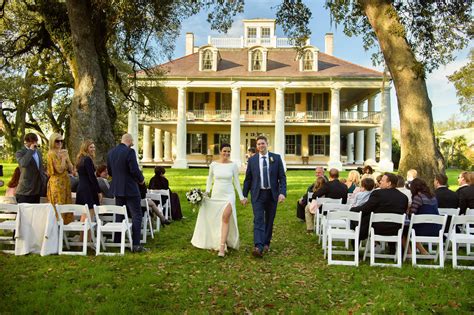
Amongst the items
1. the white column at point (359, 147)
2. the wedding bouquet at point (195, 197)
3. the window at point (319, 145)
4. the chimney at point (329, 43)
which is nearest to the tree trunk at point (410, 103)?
the wedding bouquet at point (195, 197)

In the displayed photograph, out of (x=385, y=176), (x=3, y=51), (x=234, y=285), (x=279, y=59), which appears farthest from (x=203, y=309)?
(x=279, y=59)

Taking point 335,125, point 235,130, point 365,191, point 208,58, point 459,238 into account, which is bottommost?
point 459,238

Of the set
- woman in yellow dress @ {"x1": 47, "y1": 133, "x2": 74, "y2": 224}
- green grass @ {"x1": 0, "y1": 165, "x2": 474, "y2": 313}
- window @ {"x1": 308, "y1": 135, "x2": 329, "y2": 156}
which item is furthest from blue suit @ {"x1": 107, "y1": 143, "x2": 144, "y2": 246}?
window @ {"x1": 308, "y1": 135, "x2": 329, "y2": 156}

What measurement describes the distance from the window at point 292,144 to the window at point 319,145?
3.05 ft

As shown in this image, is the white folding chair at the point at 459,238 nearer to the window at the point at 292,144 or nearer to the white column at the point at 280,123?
the white column at the point at 280,123

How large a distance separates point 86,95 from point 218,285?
26.0ft

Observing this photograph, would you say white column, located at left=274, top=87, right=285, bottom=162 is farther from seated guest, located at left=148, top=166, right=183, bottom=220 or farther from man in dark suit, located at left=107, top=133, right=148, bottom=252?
man in dark suit, located at left=107, top=133, right=148, bottom=252

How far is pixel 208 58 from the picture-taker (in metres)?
35.0

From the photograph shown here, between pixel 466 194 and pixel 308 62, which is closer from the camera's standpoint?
pixel 466 194

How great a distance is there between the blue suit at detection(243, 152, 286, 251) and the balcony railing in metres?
28.0

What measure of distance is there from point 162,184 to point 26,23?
33.4ft

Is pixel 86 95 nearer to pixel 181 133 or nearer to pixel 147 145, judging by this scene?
pixel 181 133

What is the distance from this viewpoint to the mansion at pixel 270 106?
33.1 m

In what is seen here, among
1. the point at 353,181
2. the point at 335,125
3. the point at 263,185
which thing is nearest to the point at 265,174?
the point at 263,185
